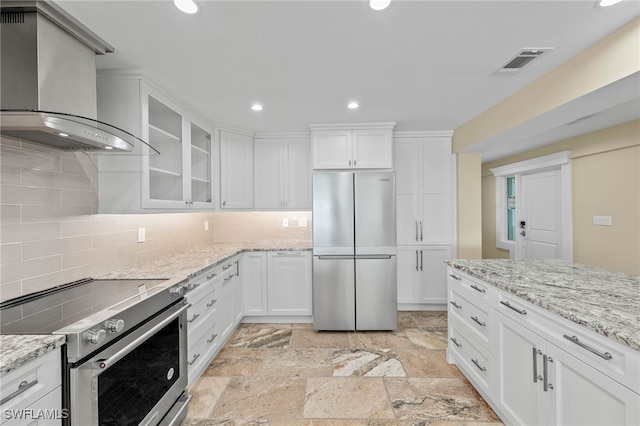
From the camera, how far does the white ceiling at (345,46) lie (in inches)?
56.4

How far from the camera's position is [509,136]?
288 cm

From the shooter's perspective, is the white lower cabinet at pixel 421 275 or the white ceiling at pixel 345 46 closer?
the white ceiling at pixel 345 46

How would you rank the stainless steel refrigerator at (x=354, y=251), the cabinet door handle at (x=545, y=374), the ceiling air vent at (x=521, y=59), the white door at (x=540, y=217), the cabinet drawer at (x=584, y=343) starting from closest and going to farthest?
the cabinet drawer at (x=584, y=343) → the cabinet door handle at (x=545, y=374) → the ceiling air vent at (x=521, y=59) → the stainless steel refrigerator at (x=354, y=251) → the white door at (x=540, y=217)

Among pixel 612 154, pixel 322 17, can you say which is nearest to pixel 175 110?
pixel 322 17

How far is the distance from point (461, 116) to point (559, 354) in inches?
100

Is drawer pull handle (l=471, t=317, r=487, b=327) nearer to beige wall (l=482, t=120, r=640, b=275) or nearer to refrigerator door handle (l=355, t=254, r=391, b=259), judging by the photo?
refrigerator door handle (l=355, t=254, r=391, b=259)

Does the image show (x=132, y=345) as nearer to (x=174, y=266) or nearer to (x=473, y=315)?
(x=174, y=266)

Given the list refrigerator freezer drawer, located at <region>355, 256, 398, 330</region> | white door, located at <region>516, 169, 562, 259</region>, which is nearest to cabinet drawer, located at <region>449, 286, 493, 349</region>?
refrigerator freezer drawer, located at <region>355, 256, 398, 330</region>

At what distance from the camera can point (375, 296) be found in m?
3.14

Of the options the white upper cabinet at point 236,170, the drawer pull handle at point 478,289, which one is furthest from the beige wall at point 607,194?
the white upper cabinet at point 236,170

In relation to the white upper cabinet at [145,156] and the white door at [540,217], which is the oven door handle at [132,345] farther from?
the white door at [540,217]

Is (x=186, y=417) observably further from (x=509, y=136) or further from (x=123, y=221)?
(x=509, y=136)

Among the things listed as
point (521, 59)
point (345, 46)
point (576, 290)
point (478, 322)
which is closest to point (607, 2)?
point (521, 59)

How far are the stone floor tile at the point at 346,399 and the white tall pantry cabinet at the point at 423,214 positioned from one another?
66.8 inches
